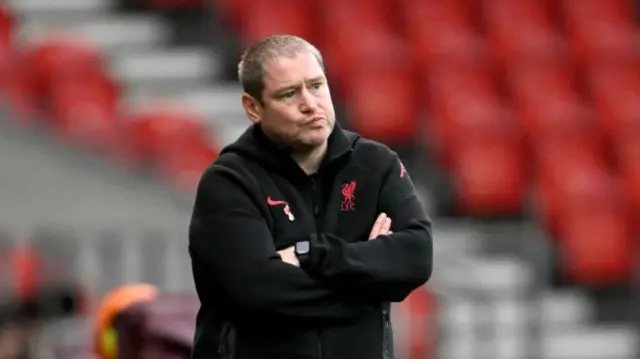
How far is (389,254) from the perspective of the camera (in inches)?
127

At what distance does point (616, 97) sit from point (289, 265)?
7.37m

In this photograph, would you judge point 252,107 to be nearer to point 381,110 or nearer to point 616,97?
point 381,110

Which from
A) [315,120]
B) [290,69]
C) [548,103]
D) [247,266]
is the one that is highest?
[548,103]

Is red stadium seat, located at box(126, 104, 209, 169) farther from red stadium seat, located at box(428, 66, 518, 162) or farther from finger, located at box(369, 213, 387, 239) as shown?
finger, located at box(369, 213, 387, 239)

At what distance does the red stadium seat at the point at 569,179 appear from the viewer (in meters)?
9.27

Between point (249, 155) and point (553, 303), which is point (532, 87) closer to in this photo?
point (553, 303)

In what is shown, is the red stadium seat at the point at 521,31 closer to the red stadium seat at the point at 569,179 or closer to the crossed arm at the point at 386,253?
the red stadium seat at the point at 569,179

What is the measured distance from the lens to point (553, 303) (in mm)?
9078

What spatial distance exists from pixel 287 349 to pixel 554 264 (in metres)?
6.26

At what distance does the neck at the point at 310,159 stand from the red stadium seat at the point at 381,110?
255 inches

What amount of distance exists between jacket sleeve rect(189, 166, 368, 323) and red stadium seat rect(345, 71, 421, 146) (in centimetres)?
655

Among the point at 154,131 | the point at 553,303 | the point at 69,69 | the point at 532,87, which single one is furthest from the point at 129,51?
the point at 553,303

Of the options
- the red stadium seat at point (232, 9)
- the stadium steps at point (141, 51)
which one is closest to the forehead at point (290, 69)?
the stadium steps at point (141, 51)

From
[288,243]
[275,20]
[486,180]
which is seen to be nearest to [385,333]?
[288,243]
